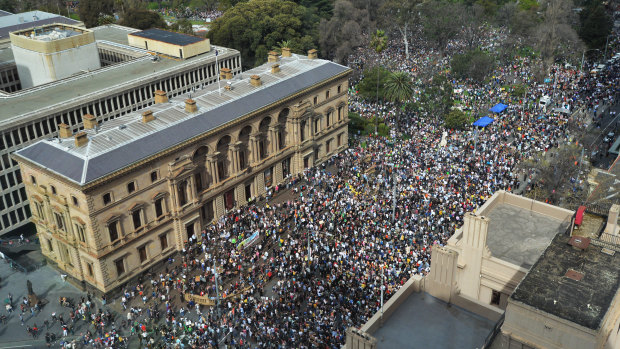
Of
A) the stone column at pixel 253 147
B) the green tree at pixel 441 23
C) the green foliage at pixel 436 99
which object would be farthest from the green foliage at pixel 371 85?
the stone column at pixel 253 147

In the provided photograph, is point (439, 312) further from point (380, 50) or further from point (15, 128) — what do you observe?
point (380, 50)

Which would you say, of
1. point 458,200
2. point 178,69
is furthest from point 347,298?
point 178,69

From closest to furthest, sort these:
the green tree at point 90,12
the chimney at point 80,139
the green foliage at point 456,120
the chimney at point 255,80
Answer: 1. the chimney at point 80,139
2. the chimney at point 255,80
3. the green foliage at point 456,120
4. the green tree at point 90,12

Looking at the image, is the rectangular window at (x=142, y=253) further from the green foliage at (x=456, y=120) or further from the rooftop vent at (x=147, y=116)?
the green foliage at (x=456, y=120)

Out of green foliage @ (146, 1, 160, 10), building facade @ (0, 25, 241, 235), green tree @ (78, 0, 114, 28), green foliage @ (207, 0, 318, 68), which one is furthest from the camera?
green foliage @ (146, 1, 160, 10)

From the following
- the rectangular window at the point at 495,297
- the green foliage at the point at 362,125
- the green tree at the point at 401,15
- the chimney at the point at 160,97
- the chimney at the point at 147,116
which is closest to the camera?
the rectangular window at the point at 495,297

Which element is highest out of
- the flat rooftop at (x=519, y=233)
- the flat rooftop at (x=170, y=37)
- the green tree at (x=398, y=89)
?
the flat rooftop at (x=170, y=37)

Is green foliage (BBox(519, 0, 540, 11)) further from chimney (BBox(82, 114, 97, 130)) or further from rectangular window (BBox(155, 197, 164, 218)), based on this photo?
chimney (BBox(82, 114, 97, 130))

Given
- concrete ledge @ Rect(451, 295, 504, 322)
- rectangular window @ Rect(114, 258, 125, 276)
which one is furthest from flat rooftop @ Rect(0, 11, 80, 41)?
concrete ledge @ Rect(451, 295, 504, 322)
